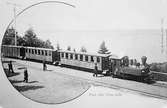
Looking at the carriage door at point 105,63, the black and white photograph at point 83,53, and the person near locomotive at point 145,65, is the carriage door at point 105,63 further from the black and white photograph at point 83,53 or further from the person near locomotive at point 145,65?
the person near locomotive at point 145,65

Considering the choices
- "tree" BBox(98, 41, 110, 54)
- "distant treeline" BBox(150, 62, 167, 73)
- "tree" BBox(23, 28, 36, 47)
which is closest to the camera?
"distant treeline" BBox(150, 62, 167, 73)

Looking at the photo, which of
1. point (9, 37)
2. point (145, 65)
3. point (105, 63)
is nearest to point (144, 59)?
point (145, 65)

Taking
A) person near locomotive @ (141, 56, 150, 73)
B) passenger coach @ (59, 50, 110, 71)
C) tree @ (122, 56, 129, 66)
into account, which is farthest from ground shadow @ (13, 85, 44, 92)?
person near locomotive @ (141, 56, 150, 73)

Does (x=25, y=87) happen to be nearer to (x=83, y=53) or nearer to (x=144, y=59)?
(x=83, y=53)

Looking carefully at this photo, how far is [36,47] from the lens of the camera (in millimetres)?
1698

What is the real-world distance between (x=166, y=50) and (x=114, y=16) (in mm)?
379

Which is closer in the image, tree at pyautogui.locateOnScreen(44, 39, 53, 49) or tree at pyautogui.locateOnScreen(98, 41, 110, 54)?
tree at pyautogui.locateOnScreen(98, 41, 110, 54)

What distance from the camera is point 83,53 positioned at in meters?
1.61

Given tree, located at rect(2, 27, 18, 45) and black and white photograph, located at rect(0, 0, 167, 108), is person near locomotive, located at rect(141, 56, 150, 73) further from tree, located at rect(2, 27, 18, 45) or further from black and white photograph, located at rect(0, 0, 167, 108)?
tree, located at rect(2, 27, 18, 45)

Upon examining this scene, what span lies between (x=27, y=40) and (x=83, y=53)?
41cm

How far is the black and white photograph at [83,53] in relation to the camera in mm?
1459

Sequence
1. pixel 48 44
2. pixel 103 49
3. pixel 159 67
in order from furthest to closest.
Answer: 1. pixel 48 44
2. pixel 103 49
3. pixel 159 67

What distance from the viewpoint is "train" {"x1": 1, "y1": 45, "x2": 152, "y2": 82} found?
151 centimetres

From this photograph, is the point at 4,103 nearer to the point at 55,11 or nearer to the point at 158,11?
the point at 55,11
